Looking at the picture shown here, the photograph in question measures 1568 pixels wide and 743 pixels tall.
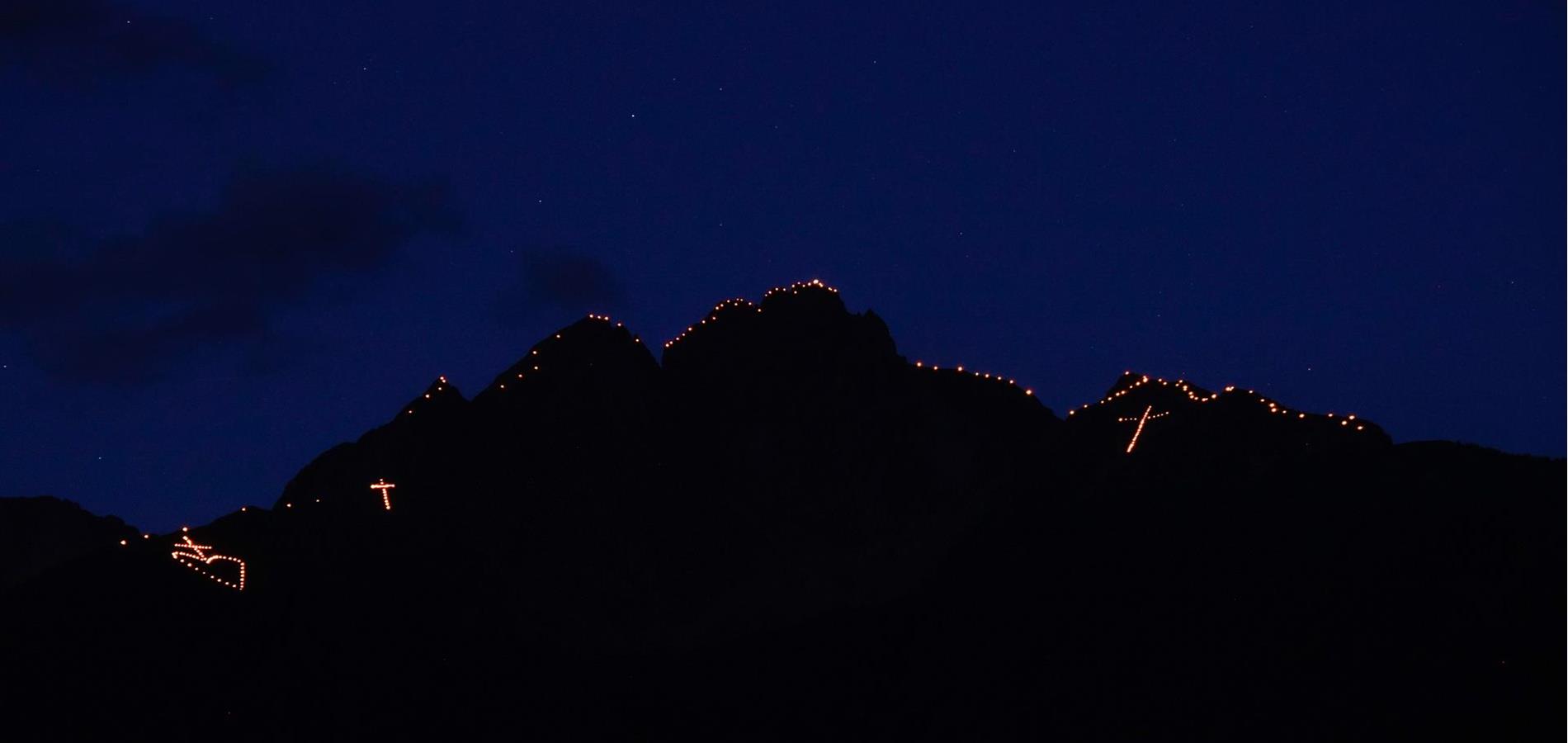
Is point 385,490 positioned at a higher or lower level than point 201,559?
higher

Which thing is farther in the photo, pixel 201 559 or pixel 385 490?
pixel 385 490

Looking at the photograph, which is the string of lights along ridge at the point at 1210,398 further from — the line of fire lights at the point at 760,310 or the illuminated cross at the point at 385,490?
the illuminated cross at the point at 385,490

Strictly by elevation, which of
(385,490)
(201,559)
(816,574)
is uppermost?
(385,490)

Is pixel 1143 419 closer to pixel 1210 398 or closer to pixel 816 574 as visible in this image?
pixel 1210 398

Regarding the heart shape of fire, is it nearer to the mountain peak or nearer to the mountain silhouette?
the mountain silhouette

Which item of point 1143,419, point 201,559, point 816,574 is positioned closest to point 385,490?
point 201,559

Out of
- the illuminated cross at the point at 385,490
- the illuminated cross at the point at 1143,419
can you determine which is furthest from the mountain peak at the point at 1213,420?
the illuminated cross at the point at 385,490

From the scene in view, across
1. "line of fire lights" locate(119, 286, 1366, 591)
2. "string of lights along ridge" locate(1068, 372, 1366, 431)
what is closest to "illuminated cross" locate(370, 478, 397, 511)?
"line of fire lights" locate(119, 286, 1366, 591)
